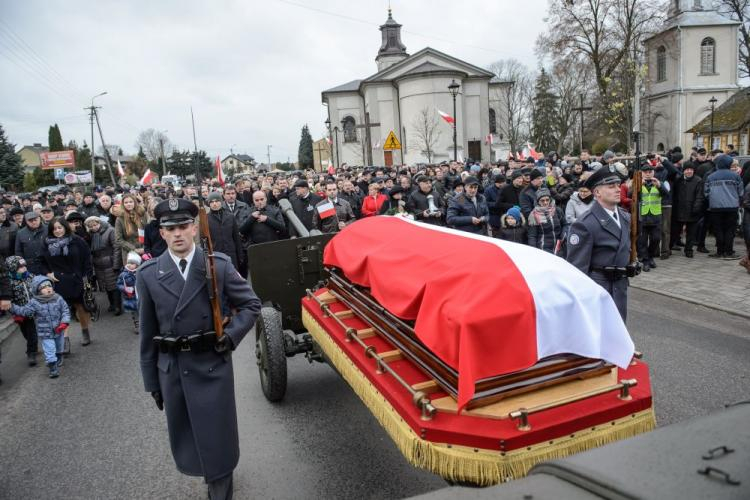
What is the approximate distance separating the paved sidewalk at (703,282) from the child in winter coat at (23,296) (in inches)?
372

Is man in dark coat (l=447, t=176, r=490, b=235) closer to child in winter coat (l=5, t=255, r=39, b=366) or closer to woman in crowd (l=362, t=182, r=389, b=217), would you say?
woman in crowd (l=362, t=182, r=389, b=217)

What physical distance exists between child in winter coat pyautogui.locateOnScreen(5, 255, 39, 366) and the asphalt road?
12.2 inches

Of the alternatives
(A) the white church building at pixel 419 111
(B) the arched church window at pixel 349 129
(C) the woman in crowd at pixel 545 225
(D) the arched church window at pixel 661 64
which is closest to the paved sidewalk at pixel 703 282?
(C) the woman in crowd at pixel 545 225

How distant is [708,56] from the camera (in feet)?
151

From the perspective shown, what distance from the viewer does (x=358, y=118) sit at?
5769cm

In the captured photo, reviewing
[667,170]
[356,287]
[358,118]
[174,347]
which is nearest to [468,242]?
[356,287]

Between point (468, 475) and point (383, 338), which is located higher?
point (383, 338)

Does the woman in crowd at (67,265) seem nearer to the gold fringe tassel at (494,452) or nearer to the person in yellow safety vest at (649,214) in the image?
the gold fringe tassel at (494,452)

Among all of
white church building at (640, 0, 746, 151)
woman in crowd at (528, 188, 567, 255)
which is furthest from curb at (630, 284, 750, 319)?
white church building at (640, 0, 746, 151)

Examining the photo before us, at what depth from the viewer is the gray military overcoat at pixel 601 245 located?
485 centimetres

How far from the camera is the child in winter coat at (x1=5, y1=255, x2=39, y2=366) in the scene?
7551 mm

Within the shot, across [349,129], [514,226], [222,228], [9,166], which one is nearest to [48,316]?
[222,228]

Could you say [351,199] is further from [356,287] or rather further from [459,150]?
[459,150]

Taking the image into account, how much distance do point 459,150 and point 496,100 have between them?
35.9ft
